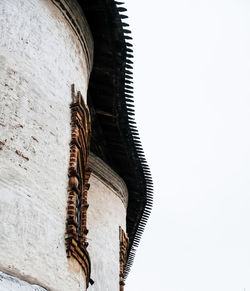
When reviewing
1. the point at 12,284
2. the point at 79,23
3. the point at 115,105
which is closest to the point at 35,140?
the point at 12,284

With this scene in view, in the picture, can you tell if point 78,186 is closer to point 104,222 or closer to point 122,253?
point 104,222

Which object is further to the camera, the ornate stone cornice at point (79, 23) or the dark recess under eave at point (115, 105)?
the dark recess under eave at point (115, 105)

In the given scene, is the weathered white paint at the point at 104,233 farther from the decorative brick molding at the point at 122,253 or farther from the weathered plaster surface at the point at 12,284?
the weathered plaster surface at the point at 12,284

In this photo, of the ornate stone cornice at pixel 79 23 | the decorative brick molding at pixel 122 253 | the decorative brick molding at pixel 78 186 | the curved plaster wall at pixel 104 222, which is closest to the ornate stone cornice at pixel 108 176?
the curved plaster wall at pixel 104 222

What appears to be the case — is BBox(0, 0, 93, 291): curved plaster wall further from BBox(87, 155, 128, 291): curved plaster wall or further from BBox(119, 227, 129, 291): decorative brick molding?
BBox(119, 227, 129, 291): decorative brick molding

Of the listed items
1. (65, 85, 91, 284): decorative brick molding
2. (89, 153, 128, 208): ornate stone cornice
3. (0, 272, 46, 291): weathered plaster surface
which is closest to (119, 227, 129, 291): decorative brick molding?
(89, 153, 128, 208): ornate stone cornice

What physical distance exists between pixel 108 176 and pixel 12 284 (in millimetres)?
6115

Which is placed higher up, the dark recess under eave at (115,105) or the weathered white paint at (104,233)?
the dark recess under eave at (115,105)

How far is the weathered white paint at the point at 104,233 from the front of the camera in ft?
30.2

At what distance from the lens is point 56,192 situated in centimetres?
572

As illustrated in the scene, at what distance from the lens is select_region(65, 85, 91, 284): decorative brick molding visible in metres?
5.68

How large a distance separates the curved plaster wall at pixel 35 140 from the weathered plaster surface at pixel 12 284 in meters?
0.06

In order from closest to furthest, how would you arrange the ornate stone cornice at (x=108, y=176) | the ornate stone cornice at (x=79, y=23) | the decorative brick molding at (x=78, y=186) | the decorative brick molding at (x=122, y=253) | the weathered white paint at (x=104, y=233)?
the decorative brick molding at (x=78, y=186)
the ornate stone cornice at (x=79, y=23)
the weathered white paint at (x=104, y=233)
the decorative brick molding at (x=122, y=253)
the ornate stone cornice at (x=108, y=176)

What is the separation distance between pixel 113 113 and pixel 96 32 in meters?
1.66
